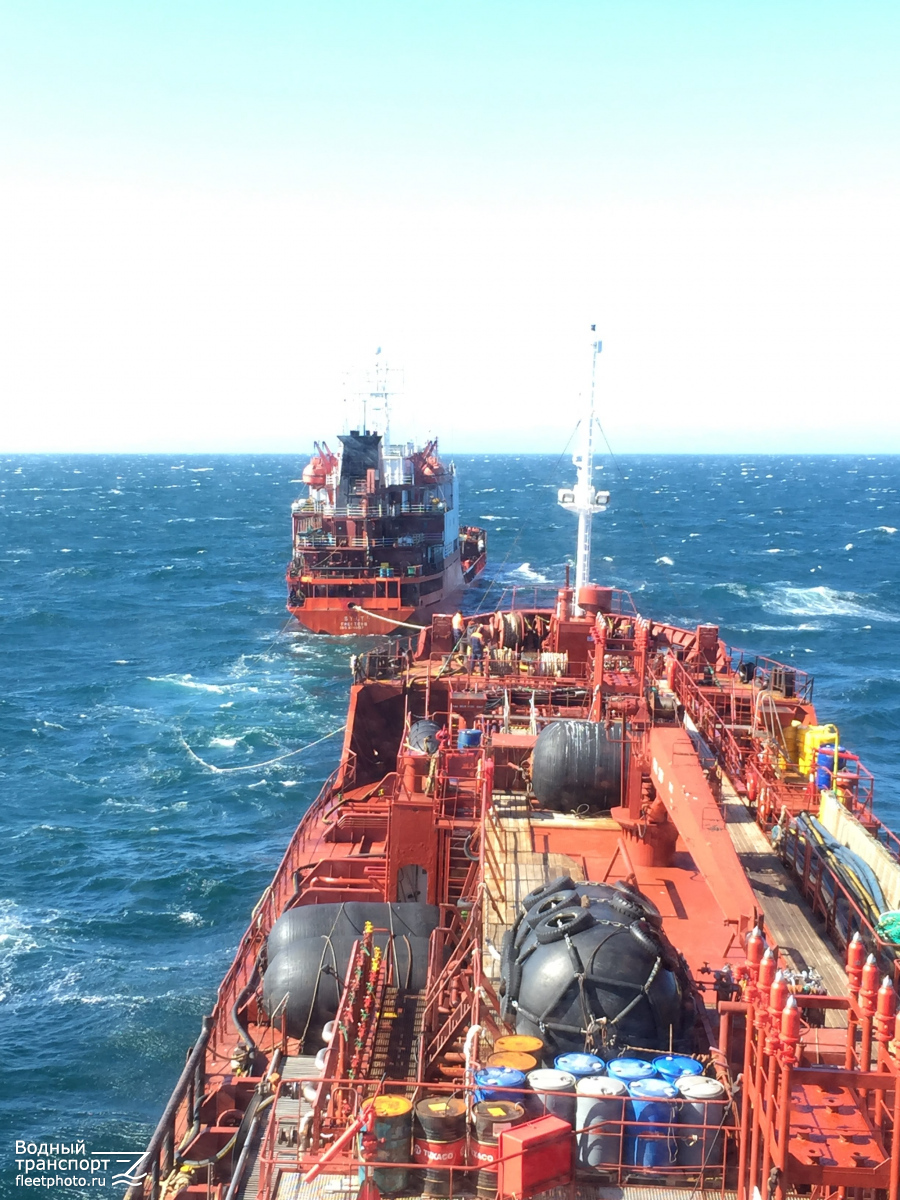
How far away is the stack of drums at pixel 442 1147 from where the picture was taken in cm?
1233

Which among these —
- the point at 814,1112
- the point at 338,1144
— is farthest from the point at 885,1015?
the point at 338,1144

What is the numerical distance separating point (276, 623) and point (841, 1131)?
66.7m

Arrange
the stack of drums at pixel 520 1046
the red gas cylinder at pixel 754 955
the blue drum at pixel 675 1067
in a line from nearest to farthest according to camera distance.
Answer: the red gas cylinder at pixel 754 955 → the blue drum at pixel 675 1067 → the stack of drums at pixel 520 1046

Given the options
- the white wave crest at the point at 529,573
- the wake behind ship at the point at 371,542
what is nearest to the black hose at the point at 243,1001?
the wake behind ship at the point at 371,542

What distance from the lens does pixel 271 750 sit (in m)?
46.2

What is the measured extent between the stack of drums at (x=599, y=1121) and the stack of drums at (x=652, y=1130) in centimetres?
15

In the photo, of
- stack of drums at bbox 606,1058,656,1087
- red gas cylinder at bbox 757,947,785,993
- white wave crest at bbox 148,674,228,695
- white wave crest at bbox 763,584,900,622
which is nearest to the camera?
red gas cylinder at bbox 757,947,785,993

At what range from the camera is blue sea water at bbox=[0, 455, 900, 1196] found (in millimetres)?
25312

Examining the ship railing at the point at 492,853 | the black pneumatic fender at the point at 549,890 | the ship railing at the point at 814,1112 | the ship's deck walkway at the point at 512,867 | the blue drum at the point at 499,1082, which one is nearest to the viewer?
the ship railing at the point at 814,1112

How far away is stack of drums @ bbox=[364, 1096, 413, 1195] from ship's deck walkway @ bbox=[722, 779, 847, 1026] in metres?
6.33

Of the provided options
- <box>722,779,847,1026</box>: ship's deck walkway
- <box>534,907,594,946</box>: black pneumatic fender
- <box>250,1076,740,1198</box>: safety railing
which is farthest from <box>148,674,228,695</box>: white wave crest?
<box>250,1076,740,1198</box>: safety railing

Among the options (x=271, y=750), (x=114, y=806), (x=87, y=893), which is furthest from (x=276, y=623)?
(x=87, y=893)

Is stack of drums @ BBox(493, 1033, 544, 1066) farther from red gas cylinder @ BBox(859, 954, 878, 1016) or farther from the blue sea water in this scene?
the blue sea water

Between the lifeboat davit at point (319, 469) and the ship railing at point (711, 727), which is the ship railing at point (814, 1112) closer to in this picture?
the ship railing at point (711, 727)
